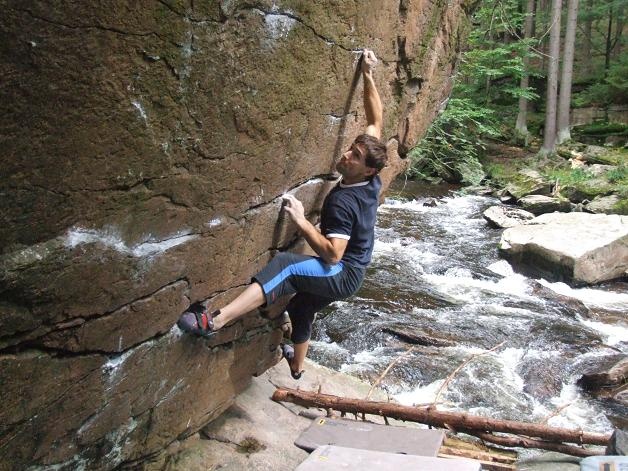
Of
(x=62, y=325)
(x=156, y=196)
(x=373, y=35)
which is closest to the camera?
(x=62, y=325)

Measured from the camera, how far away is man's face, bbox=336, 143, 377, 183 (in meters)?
3.81

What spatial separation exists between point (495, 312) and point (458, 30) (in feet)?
13.8

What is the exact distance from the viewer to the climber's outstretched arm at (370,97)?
3.98m

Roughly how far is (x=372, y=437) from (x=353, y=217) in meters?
1.75

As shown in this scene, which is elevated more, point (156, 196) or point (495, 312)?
point (156, 196)

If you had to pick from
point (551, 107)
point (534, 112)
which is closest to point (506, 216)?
point (551, 107)

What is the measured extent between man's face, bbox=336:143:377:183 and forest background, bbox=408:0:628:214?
384 inches

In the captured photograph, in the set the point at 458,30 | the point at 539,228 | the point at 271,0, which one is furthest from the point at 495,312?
the point at 271,0

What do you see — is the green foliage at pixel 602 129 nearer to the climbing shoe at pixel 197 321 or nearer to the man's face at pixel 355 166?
the man's face at pixel 355 166

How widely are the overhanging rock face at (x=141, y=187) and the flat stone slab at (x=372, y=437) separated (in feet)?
2.69

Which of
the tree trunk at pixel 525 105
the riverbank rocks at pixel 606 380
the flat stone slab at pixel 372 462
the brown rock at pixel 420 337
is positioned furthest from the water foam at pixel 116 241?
the tree trunk at pixel 525 105

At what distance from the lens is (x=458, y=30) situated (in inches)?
235

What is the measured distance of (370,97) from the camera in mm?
4160

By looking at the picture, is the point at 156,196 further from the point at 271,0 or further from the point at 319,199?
the point at 319,199
